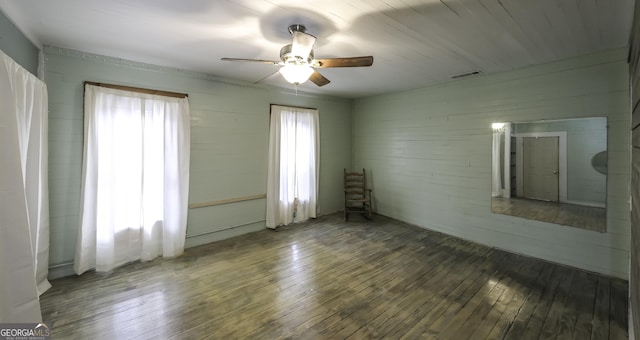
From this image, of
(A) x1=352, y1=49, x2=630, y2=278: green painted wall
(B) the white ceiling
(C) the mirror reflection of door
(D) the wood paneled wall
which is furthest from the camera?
(C) the mirror reflection of door

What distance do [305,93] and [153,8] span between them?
9.49 ft

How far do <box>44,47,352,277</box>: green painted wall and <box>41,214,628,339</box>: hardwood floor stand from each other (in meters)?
0.56

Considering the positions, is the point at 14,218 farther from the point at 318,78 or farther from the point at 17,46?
the point at 318,78

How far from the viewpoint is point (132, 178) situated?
2.91m

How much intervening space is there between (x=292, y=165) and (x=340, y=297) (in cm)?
251

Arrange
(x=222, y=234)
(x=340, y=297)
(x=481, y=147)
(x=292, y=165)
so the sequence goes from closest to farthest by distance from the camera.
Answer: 1. (x=340, y=297)
2. (x=481, y=147)
3. (x=222, y=234)
4. (x=292, y=165)

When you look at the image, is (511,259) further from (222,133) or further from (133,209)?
(133,209)

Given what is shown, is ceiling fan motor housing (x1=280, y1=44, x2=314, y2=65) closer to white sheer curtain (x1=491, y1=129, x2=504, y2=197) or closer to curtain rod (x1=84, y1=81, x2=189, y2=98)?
curtain rod (x1=84, y1=81, x2=189, y2=98)

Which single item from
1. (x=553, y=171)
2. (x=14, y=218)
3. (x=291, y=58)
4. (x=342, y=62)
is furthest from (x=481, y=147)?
(x=14, y=218)

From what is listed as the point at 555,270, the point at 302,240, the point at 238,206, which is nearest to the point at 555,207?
the point at 555,270

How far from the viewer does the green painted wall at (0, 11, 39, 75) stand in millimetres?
1841

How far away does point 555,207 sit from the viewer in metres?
3.02

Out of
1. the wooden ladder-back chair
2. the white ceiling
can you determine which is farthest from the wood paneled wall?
the wooden ladder-back chair

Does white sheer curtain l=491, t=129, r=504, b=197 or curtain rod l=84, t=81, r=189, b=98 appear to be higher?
curtain rod l=84, t=81, r=189, b=98
